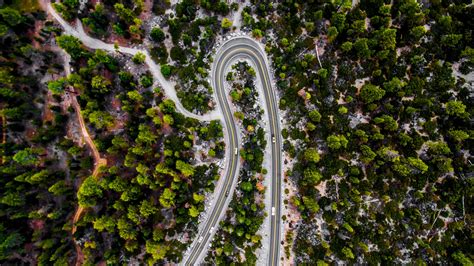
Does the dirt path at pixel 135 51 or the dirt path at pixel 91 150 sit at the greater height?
the dirt path at pixel 135 51

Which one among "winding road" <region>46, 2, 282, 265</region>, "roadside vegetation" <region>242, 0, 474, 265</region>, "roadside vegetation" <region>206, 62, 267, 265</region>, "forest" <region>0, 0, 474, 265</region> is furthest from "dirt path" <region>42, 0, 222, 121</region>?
"roadside vegetation" <region>242, 0, 474, 265</region>

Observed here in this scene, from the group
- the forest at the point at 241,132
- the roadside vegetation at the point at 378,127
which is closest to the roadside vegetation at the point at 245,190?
the forest at the point at 241,132

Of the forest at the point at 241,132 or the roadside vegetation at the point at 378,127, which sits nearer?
the roadside vegetation at the point at 378,127

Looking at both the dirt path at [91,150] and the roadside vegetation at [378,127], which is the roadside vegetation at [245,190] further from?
the dirt path at [91,150]

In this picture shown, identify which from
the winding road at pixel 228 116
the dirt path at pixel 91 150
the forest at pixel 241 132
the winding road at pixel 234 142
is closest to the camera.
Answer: the forest at pixel 241 132

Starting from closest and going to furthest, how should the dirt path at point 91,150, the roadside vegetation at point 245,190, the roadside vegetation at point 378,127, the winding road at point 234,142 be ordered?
the roadside vegetation at point 378,127 → the dirt path at point 91,150 → the roadside vegetation at point 245,190 → the winding road at point 234,142

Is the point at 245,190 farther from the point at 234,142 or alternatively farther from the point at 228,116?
the point at 228,116

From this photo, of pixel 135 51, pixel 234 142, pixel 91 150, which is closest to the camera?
pixel 91 150

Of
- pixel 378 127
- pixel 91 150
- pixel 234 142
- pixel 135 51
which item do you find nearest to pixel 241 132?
pixel 234 142
